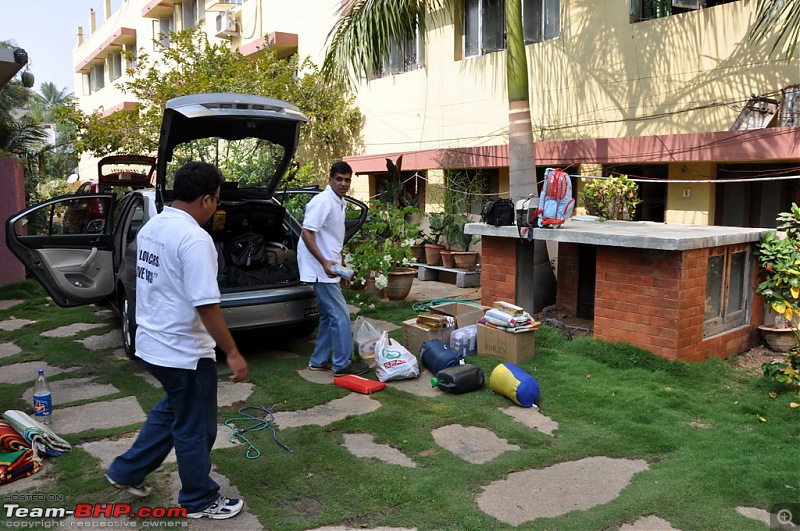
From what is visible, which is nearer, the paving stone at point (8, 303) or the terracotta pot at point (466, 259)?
the paving stone at point (8, 303)

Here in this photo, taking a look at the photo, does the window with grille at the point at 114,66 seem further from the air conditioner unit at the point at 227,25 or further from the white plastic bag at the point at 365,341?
the white plastic bag at the point at 365,341

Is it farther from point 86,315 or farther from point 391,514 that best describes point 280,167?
point 391,514

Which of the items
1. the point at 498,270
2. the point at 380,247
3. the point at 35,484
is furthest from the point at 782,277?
the point at 35,484

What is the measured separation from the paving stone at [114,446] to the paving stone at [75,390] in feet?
3.60

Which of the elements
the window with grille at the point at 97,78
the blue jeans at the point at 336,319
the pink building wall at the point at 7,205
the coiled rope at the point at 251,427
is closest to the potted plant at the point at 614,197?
the blue jeans at the point at 336,319

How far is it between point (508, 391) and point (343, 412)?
1.34 meters

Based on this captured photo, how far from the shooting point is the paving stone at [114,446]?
4.27 metres

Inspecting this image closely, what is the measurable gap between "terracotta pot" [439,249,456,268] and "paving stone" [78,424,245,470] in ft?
23.0

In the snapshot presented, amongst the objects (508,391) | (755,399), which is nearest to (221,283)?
(508,391)

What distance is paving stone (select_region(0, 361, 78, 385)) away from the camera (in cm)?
611

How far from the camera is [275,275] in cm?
677

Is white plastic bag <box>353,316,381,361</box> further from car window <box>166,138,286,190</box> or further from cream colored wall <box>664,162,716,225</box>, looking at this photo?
cream colored wall <box>664,162,716,225</box>

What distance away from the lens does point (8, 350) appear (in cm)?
721

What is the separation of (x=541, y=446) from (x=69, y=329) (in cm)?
632
